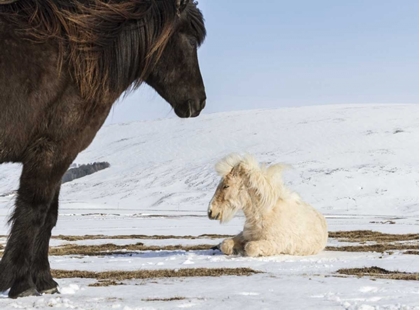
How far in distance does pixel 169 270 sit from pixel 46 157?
3.51 metres

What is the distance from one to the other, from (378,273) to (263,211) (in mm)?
3461

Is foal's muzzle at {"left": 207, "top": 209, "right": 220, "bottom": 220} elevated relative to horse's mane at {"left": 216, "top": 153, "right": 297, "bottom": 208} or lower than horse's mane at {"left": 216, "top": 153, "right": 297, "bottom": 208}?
lower

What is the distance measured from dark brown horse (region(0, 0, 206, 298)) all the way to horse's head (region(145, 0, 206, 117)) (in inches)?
5.5

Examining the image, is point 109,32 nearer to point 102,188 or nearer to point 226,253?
point 226,253

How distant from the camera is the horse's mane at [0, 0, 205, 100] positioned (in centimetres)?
657

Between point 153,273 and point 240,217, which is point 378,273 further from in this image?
point 240,217

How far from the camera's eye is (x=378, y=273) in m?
9.01

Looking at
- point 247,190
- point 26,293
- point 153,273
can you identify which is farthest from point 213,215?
point 26,293

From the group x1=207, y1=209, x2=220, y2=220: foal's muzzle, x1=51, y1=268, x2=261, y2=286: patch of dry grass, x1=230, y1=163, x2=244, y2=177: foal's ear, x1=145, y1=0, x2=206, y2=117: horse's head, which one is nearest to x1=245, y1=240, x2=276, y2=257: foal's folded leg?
x1=207, y1=209, x2=220, y2=220: foal's muzzle

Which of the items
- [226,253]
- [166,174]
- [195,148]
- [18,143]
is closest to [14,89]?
[18,143]

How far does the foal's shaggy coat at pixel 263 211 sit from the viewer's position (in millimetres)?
11953

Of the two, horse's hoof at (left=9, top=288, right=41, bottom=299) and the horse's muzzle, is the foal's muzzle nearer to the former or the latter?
the horse's muzzle

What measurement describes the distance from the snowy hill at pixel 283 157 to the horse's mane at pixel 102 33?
2088 inches

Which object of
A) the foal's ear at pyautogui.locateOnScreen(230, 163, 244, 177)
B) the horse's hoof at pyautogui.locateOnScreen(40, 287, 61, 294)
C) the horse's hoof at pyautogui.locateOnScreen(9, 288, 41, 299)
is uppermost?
the foal's ear at pyautogui.locateOnScreen(230, 163, 244, 177)
